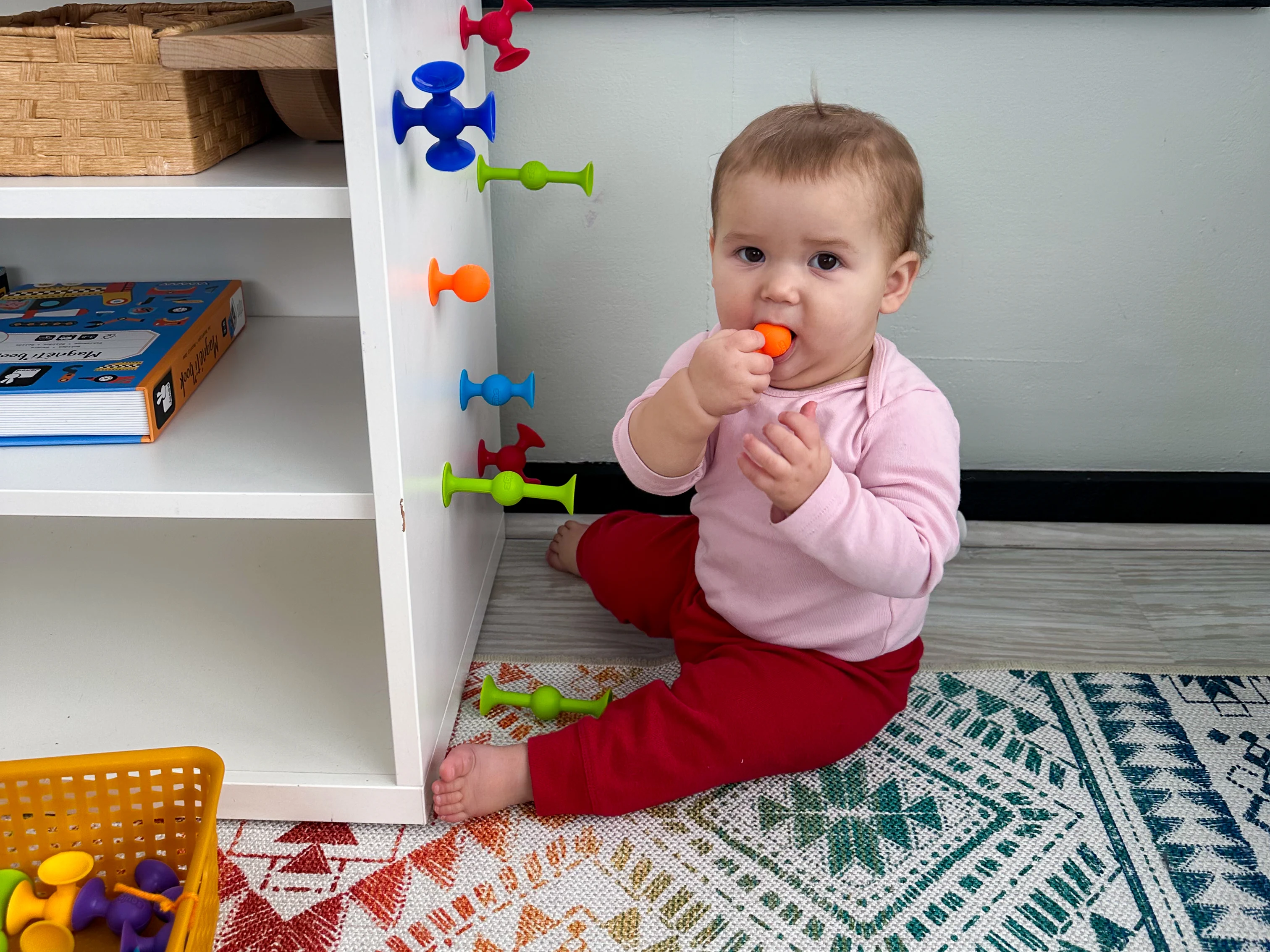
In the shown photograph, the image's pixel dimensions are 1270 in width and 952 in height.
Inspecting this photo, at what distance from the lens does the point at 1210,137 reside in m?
1.11

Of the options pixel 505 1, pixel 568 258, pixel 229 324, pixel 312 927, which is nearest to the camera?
pixel 312 927

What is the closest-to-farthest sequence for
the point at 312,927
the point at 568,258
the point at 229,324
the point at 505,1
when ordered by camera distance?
1. the point at 312,927
2. the point at 505,1
3. the point at 229,324
4. the point at 568,258

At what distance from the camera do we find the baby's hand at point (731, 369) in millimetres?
756

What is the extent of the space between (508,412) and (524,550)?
159mm

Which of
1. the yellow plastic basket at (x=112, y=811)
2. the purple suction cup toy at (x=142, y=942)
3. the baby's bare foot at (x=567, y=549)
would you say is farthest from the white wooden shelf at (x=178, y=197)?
the baby's bare foot at (x=567, y=549)

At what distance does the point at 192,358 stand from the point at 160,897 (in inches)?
17.5

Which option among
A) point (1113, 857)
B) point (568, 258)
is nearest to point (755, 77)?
point (568, 258)

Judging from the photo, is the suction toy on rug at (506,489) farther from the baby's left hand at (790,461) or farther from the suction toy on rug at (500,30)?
the suction toy on rug at (500,30)

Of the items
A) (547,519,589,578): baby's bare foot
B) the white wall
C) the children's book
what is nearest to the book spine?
the children's book

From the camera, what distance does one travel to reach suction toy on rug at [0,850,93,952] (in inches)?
27.6

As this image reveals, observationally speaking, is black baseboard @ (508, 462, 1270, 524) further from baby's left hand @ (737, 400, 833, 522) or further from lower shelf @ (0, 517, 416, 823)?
baby's left hand @ (737, 400, 833, 522)

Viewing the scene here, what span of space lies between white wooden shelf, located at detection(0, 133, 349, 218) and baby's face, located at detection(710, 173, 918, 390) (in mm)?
280

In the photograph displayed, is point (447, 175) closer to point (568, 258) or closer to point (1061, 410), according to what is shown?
point (568, 258)

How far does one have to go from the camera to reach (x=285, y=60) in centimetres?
67
